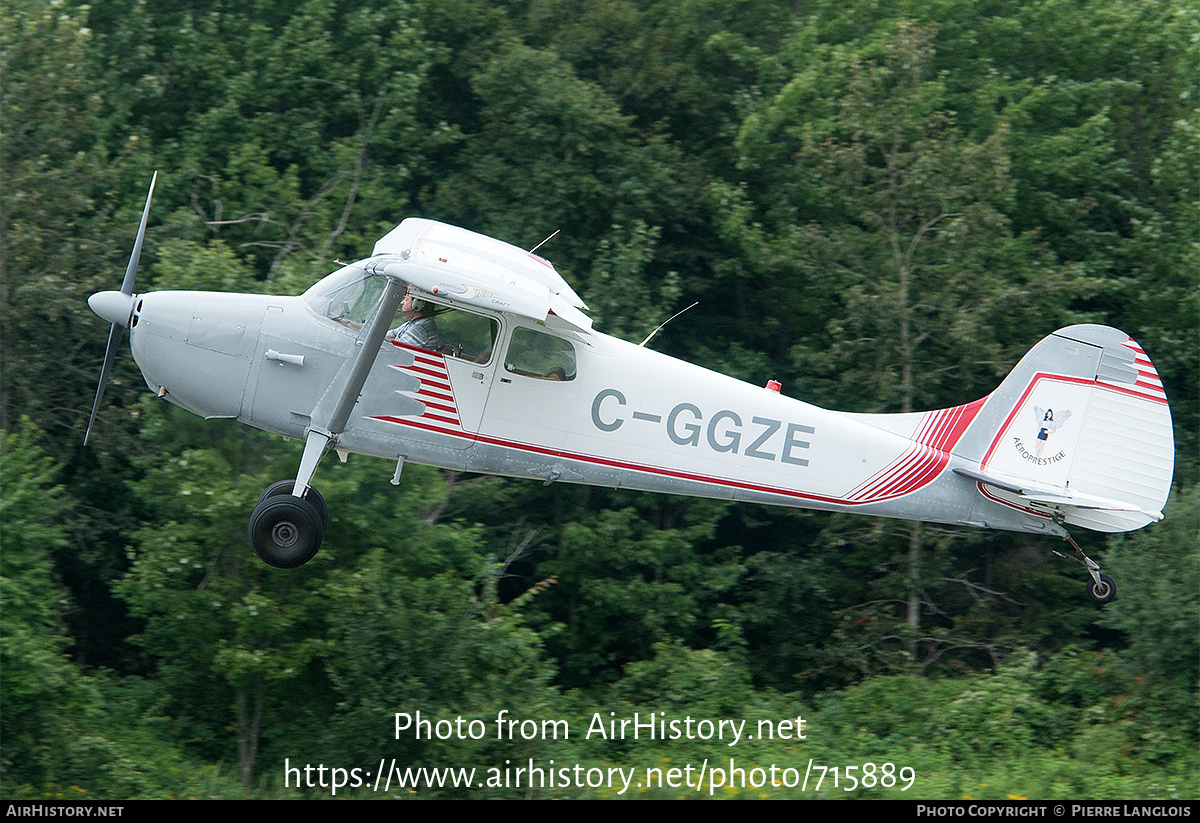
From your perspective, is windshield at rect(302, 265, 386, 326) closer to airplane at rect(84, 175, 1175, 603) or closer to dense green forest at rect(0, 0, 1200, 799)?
airplane at rect(84, 175, 1175, 603)

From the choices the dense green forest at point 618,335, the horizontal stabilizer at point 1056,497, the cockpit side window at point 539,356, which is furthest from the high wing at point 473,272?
the dense green forest at point 618,335

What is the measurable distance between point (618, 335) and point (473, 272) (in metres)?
9.58

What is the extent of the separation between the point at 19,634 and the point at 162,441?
2.80m

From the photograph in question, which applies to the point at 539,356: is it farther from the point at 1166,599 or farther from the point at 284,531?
the point at 1166,599

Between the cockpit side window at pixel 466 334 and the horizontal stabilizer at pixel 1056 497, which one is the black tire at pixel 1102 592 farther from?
the cockpit side window at pixel 466 334

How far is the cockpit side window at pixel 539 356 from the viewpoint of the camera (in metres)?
10.6

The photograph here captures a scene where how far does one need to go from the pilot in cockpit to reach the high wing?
1.74ft

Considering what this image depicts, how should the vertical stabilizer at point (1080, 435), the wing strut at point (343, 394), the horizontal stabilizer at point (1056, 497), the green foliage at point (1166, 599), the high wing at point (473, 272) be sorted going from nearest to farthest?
1. the high wing at point (473, 272)
2. the wing strut at point (343, 394)
3. the horizontal stabilizer at point (1056, 497)
4. the vertical stabilizer at point (1080, 435)
5. the green foliage at point (1166, 599)

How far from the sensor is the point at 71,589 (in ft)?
62.7

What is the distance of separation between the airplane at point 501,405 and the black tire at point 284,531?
0.01 meters

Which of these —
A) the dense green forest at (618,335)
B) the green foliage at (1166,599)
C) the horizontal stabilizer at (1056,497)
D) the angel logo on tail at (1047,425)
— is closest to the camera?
the horizontal stabilizer at (1056,497)
